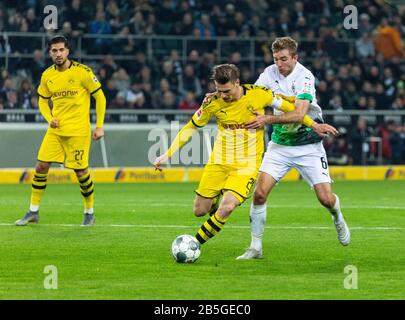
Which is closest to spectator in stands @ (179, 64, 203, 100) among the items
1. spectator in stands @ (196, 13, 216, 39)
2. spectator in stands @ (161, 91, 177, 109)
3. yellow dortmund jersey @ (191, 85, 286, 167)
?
spectator in stands @ (161, 91, 177, 109)

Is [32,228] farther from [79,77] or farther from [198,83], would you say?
[198,83]

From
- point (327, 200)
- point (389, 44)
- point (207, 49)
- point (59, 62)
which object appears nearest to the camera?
point (327, 200)

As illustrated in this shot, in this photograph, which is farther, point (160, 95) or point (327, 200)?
point (160, 95)

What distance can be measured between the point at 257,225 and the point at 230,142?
90cm

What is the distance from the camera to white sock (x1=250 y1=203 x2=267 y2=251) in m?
11.0

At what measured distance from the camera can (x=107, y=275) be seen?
9648 mm

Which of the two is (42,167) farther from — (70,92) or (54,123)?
(70,92)

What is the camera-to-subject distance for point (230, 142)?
11.2m

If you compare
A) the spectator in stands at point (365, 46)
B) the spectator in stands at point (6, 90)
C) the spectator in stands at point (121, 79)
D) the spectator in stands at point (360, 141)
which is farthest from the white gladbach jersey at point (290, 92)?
the spectator in stands at point (365, 46)

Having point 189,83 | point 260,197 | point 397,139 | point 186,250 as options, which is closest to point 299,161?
point 260,197

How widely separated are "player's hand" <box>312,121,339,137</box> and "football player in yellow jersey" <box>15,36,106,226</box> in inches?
149

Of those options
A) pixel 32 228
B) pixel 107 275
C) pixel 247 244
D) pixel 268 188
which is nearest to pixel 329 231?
pixel 247 244

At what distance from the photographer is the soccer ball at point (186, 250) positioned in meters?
10.4

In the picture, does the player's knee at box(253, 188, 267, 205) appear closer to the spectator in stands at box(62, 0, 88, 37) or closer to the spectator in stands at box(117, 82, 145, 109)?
the spectator in stands at box(117, 82, 145, 109)
